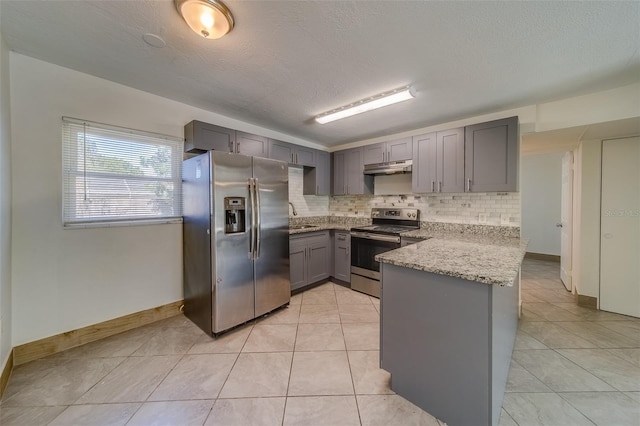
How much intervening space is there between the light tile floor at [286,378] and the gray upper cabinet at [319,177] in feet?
7.46

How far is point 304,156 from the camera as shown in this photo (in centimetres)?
387

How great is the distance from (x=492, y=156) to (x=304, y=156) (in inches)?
101

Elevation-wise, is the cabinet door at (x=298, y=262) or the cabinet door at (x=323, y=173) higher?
the cabinet door at (x=323, y=173)

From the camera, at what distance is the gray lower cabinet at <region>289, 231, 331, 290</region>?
10.9 ft

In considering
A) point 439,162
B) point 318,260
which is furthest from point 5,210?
point 439,162

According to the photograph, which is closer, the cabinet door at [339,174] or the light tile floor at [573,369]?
the light tile floor at [573,369]

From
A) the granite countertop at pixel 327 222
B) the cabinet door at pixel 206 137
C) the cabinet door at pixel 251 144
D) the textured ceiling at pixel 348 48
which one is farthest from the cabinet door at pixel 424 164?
the cabinet door at pixel 206 137

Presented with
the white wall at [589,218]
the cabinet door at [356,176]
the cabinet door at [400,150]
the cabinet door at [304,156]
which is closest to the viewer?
the white wall at [589,218]

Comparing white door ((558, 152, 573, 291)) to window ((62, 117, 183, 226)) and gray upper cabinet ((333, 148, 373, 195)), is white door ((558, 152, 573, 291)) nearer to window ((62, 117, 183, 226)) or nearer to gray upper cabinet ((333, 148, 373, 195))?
gray upper cabinet ((333, 148, 373, 195))

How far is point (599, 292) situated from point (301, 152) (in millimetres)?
4346

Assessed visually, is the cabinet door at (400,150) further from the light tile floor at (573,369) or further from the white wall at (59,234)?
the white wall at (59,234)

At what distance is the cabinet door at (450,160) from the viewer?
116 inches

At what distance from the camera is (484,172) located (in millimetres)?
2777

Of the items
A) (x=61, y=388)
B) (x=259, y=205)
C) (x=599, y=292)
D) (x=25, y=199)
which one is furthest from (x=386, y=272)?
(x=599, y=292)
